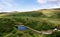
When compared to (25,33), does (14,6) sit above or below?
above

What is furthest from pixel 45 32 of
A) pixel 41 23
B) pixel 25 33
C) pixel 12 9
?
pixel 12 9

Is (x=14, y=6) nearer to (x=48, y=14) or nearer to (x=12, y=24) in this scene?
(x=12, y=24)

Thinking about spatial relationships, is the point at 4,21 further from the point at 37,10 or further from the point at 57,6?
the point at 57,6

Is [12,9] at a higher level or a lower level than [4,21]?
higher

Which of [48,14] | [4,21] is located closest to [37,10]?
[48,14]

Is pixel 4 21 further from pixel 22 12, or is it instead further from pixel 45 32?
pixel 45 32

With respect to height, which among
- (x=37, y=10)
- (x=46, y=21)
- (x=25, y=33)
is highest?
(x=37, y=10)
